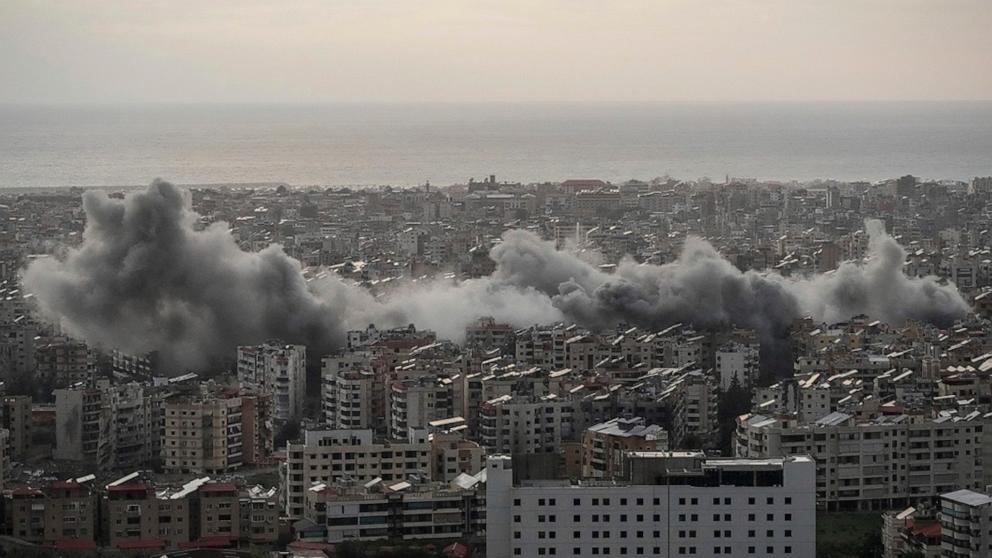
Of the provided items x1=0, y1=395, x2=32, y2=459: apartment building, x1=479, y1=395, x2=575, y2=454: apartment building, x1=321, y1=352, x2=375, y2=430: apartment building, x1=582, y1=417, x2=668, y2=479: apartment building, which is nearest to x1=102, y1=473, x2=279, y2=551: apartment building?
x1=582, y1=417, x2=668, y2=479: apartment building

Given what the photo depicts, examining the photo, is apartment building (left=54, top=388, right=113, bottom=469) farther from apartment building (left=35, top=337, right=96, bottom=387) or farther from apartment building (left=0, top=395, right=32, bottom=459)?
apartment building (left=35, top=337, right=96, bottom=387)

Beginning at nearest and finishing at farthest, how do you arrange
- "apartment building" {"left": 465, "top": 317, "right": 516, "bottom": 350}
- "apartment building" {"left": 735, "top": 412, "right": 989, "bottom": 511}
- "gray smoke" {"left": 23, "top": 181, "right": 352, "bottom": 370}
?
"apartment building" {"left": 735, "top": 412, "right": 989, "bottom": 511} → "apartment building" {"left": 465, "top": 317, "right": 516, "bottom": 350} → "gray smoke" {"left": 23, "top": 181, "right": 352, "bottom": 370}

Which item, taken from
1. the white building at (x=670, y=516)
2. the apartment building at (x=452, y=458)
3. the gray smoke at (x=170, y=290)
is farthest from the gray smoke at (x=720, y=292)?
the white building at (x=670, y=516)

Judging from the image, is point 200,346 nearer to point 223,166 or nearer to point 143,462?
point 143,462

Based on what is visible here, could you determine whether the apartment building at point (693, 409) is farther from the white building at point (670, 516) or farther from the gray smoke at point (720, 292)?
the white building at point (670, 516)

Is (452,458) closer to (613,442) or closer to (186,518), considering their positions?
(613,442)

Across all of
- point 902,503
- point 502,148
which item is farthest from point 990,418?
point 502,148

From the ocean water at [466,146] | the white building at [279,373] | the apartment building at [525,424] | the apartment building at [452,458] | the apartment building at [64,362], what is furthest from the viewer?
the ocean water at [466,146]

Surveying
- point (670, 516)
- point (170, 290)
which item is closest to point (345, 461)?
point (670, 516)
